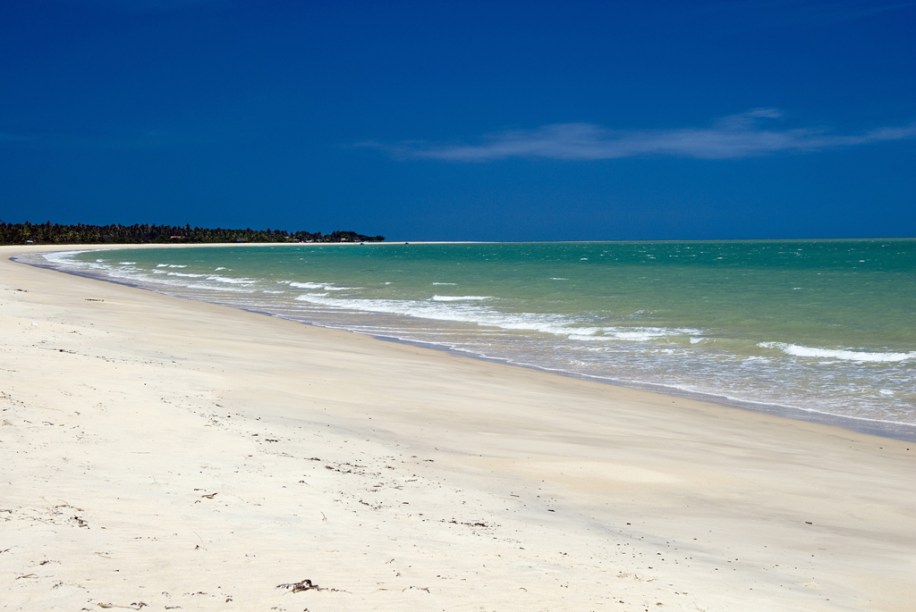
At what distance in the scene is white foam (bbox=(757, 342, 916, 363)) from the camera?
636 inches

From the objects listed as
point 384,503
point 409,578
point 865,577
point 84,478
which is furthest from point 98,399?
point 865,577

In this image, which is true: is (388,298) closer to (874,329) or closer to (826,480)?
(874,329)

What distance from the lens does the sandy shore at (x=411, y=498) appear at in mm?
4223

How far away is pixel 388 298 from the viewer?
3294 cm

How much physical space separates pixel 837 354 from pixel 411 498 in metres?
13.8

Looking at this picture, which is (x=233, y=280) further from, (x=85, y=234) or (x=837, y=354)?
(x=85, y=234)

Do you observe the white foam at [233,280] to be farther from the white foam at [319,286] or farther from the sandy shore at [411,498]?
the sandy shore at [411,498]

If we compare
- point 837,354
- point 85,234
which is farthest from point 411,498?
point 85,234

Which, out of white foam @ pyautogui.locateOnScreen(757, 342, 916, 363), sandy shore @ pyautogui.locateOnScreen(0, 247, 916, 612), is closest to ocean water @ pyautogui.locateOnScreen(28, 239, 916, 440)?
white foam @ pyautogui.locateOnScreen(757, 342, 916, 363)

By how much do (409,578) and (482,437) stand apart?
4389 mm

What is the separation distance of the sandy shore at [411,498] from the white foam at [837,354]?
6.32 m

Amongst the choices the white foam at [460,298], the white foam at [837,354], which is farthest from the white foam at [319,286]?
the white foam at [837,354]

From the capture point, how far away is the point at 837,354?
55.3ft

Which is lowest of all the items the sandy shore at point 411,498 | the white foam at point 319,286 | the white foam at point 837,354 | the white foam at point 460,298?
the sandy shore at point 411,498
